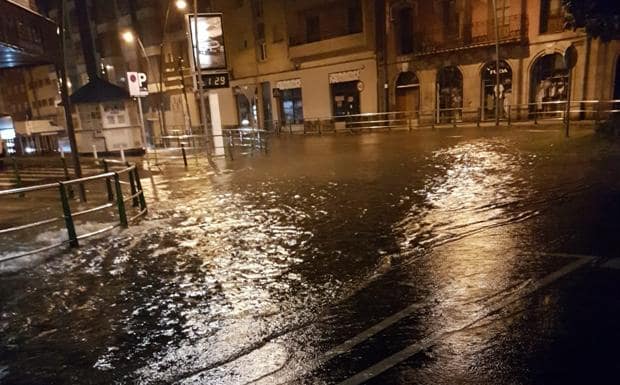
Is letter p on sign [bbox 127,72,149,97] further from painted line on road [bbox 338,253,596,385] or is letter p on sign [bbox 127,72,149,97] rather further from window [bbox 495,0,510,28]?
window [bbox 495,0,510,28]

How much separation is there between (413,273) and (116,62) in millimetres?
58451

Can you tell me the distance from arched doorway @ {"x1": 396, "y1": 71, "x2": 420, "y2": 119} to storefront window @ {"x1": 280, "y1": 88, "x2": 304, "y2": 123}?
30.3 feet

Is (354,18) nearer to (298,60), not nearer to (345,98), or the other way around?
(345,98)

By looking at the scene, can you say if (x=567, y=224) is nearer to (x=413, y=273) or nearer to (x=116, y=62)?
(x=413, y=273)

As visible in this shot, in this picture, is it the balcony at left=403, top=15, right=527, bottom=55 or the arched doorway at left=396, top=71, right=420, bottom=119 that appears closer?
the balcony at left=403, top=15, right=527, bottom=55

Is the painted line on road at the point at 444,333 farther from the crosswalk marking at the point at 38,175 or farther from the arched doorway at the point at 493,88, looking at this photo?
the arched doorway at the point at 493,88

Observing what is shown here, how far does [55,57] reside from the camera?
46.2 ft

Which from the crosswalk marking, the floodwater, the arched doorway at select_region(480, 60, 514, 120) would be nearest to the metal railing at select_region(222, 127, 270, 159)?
the crosswalk marking

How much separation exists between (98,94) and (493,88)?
80.8ft

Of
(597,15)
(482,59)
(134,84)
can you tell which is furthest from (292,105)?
(597,15)

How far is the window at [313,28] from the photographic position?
37438 mm

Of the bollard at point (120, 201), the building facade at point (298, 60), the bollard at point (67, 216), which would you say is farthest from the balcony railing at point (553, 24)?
the bollard at point (67, 216)

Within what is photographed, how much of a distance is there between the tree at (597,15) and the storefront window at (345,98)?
61.6ft

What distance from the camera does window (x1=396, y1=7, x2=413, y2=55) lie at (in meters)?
34.0
